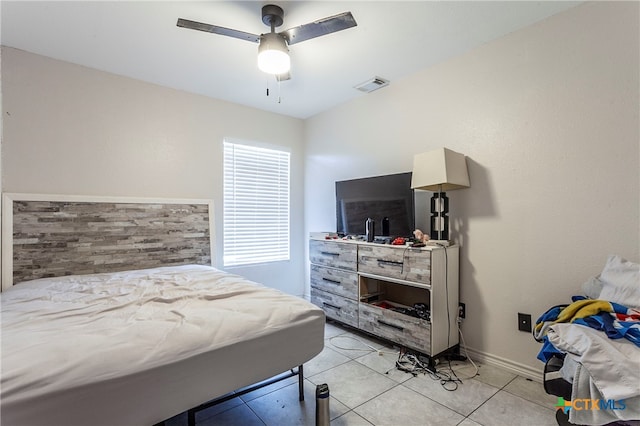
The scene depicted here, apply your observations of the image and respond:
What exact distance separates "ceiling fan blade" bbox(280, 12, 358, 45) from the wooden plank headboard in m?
2.17

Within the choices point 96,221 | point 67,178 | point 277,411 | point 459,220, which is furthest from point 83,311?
point 459,220

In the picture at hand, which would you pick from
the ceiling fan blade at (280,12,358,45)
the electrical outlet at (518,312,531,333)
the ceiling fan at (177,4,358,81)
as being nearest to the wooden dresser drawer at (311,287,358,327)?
the electrical outlet at (518,312,531,333)

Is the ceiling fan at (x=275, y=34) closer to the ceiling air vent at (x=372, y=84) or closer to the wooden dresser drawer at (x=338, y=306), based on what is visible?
the ceiling air vent at (x=372, y=84)

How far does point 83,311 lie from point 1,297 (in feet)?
3.03

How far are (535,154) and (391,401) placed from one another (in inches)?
80.1

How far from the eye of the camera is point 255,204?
3951mm

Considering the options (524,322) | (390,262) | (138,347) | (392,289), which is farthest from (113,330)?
(524,322)

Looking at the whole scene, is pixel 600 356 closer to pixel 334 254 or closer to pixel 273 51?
pixel 334 254

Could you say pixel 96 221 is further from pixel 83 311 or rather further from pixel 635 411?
pixel 635 411

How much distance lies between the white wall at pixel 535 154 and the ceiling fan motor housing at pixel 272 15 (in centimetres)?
152

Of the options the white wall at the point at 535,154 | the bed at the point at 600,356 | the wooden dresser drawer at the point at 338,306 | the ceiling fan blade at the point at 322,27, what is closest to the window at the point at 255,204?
the wooden dresser drawer at the point at 338,306

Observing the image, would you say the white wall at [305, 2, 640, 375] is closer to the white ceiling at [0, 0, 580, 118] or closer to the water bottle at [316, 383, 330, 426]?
the white ceiling at [0, 0, 580, 118]

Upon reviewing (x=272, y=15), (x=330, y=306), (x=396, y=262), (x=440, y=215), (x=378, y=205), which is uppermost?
(x=272, y=15)

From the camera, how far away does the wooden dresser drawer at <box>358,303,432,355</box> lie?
7.89 ft
